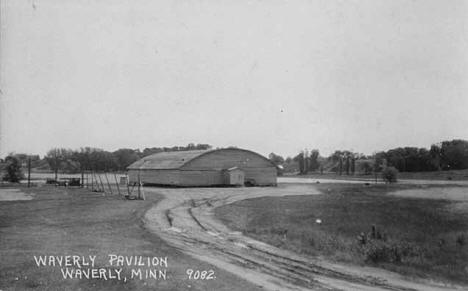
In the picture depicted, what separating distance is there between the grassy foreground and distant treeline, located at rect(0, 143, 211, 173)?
84.2 m

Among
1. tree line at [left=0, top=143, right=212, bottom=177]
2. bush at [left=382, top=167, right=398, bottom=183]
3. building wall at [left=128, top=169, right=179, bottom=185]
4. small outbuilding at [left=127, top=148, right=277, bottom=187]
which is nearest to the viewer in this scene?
building wall at [left=128, top=169, right=179, bottom=185]

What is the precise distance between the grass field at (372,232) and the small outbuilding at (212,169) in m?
20.0

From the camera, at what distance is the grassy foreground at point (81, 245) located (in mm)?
9914

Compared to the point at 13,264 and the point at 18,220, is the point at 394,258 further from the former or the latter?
the point at 18,220

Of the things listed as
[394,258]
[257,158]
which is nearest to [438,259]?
[394,258]

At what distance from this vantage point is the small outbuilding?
48938mm

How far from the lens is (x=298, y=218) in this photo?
75.4 feet

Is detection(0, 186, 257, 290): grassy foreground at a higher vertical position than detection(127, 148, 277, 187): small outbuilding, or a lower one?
lower

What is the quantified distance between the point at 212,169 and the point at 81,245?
3718 cm

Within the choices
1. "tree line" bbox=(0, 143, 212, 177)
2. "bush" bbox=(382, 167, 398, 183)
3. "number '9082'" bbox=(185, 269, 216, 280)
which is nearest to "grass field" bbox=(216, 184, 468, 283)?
"number '9082'" bbox=(185, 269, 216, 280)

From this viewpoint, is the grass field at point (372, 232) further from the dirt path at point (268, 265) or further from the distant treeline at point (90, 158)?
the distant treeline at point (90, 158)

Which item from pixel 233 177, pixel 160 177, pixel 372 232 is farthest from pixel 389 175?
pixel 372 232

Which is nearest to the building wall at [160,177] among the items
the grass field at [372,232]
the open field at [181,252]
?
the grass field at [372,232]

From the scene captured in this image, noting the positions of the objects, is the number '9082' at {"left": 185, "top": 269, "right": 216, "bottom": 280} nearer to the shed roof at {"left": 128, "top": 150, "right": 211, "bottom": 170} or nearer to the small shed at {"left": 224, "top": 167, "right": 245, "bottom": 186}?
the shed roof at {"left": 128, "top": 150, "right": 211, "bottom": 170}
